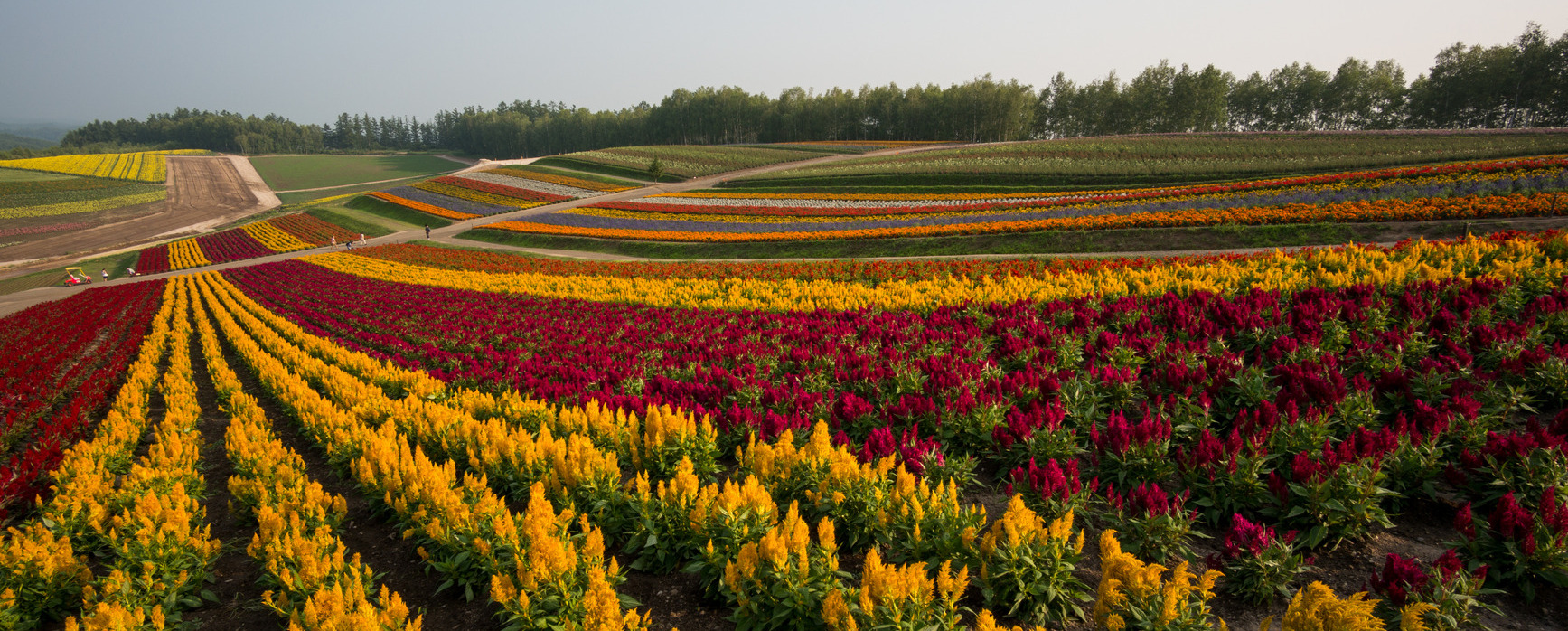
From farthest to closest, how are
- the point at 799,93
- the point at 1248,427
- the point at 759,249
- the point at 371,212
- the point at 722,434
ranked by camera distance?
the point at 799,93, the point at 371,212, the point at 759,249, the point at 722,434, the point at 1248,427

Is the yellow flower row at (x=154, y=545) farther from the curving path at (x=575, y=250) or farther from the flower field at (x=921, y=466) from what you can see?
the curving path at (x=575, y=250)

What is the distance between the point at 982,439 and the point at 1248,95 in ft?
353

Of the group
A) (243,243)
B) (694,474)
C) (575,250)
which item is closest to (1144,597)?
(694,474)

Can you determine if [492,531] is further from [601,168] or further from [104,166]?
[104,166]

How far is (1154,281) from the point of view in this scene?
1002cm

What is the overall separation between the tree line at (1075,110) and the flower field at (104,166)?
4909cm

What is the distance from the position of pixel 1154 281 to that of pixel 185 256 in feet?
194

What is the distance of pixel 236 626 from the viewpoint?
14.3 ft

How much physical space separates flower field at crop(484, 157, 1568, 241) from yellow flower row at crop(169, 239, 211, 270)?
61.1 ft

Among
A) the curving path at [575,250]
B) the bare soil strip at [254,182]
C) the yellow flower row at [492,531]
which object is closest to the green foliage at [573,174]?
the curving path at [575,250]

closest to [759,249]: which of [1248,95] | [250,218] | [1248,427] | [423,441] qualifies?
[423,441]

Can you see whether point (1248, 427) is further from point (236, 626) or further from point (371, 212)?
point (371, 212)

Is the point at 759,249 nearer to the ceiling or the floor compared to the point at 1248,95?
nearer to the floor

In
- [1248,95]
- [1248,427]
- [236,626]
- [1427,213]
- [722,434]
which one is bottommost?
[236,626]
